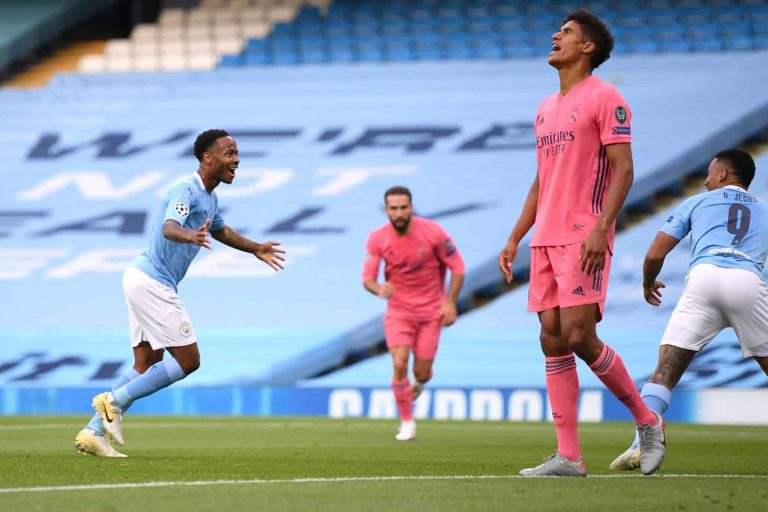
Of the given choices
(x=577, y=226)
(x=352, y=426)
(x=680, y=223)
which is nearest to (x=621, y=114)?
(x=577, y=226)

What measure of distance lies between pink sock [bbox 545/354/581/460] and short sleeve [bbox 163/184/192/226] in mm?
2621

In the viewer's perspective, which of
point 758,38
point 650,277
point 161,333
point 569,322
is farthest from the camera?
point 758,38

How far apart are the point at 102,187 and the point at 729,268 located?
1805cm

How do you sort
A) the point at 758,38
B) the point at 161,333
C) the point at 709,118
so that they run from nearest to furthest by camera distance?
the point at 161,333, the point at 709,118, the point at 758,38

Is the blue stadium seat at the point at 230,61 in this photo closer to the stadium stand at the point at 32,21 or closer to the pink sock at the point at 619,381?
the stadium stand at the point at 32,21

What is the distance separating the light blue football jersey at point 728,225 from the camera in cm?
829

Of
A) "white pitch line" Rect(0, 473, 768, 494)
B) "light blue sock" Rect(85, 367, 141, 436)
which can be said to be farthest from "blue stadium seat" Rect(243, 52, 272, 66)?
"white pitch line" Rect(0, 473, 768, 494)

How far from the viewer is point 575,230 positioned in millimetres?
7152

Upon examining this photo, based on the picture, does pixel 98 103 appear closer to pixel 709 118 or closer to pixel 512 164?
pixel 512 164

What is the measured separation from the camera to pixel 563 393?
7.36 meters

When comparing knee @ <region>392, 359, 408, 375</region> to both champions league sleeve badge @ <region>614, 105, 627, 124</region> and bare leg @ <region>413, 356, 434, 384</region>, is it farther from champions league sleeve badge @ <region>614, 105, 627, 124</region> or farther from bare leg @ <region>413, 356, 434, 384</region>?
champions league sleeve badge @ <region>614, 105, 627, 124</region>

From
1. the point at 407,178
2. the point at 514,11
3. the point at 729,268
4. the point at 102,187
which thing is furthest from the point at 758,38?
the point at 729,268

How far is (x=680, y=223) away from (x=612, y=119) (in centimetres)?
139

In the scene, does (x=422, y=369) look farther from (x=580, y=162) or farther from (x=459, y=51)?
(x=459, y=51)
